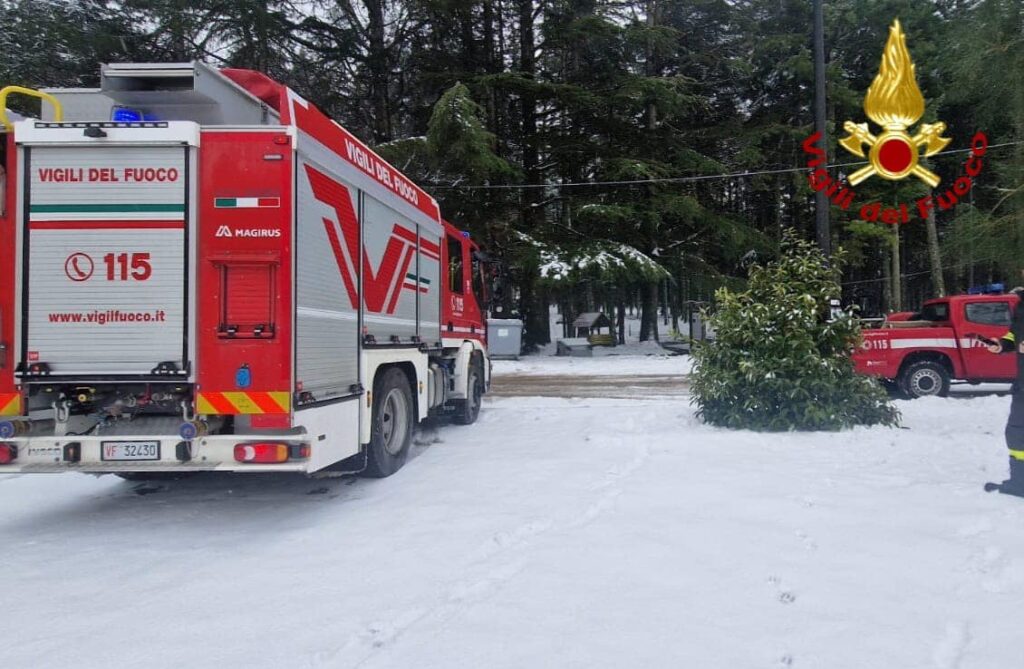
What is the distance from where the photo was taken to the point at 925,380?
12.3 metres

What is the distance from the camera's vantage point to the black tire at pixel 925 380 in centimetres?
1225

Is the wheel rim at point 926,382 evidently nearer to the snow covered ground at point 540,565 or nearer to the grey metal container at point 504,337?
the snow covered ground at point 540,565

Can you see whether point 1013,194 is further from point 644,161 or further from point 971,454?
point 644,161

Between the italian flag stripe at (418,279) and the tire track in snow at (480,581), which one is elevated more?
the italian flag stripe at (418,279)

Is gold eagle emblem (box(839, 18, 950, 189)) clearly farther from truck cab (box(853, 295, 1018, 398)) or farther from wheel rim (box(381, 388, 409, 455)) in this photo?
wheel rim (box(381, 388, 409, 455))

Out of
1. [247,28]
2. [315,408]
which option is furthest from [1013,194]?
[247,28]

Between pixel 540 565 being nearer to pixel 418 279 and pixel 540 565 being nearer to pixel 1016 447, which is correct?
pixel 1016 447

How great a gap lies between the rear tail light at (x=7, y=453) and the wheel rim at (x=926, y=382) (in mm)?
12988

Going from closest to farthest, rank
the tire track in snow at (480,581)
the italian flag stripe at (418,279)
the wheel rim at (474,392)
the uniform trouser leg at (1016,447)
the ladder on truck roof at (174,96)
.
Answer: the tire track in snow at (480,581) → the ladder on truck roof at (174,96) → the uniform trouser leg at (1016,447) → the italian flag stripe at (418,279) → the wheel rim at (474,392)

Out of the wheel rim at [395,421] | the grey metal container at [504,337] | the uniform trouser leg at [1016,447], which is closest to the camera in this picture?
the uniform trouser leg at [1016,447]

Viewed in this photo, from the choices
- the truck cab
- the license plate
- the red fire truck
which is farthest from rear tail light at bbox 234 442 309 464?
the truck cab

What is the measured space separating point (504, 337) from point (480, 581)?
20330 millimetres

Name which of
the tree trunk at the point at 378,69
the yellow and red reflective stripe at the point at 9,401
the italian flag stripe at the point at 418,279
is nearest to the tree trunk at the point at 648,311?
the tree trunk at the point at 378,69

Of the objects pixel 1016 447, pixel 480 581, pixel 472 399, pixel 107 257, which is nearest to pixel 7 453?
pixel 107 257
